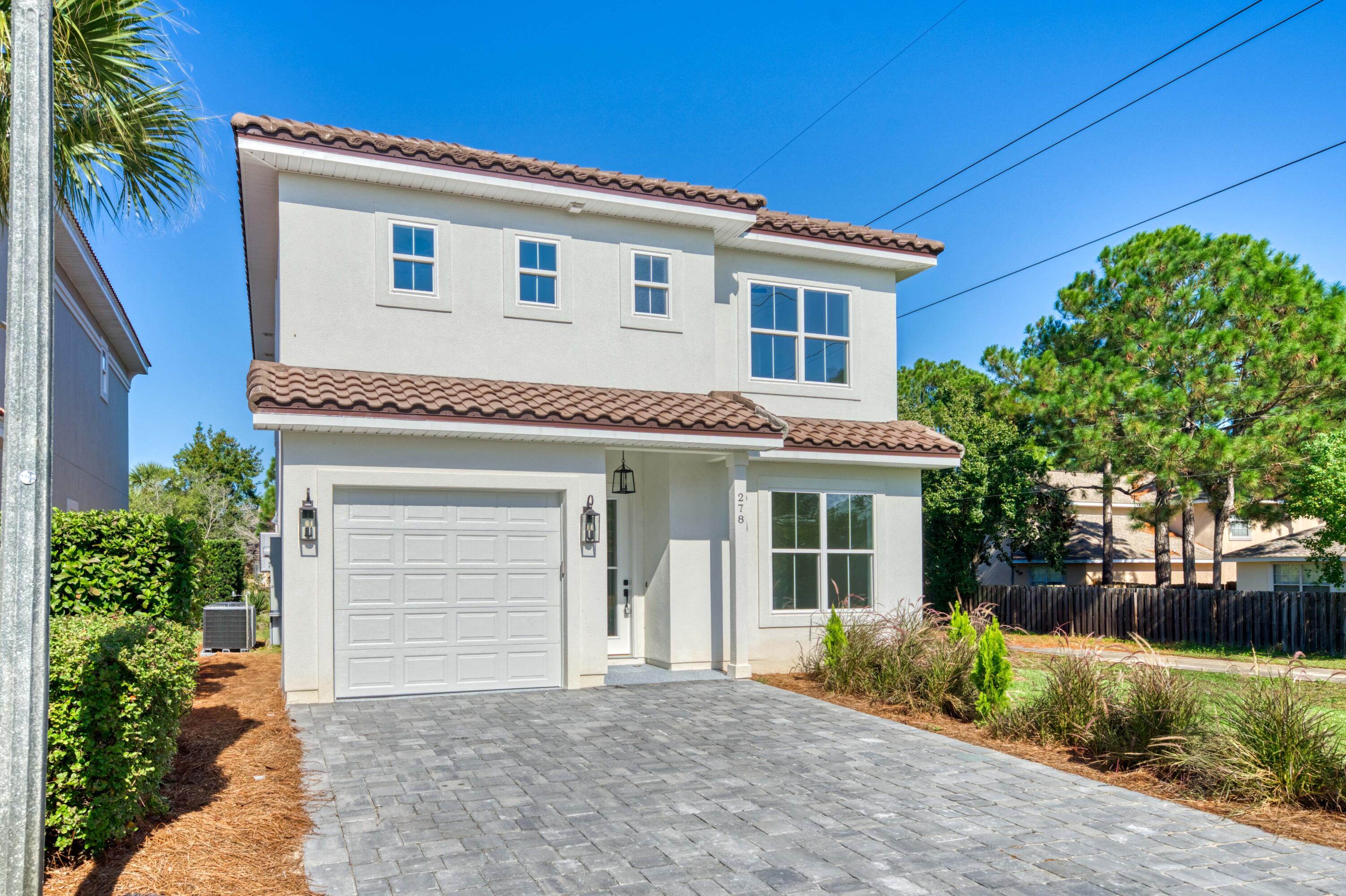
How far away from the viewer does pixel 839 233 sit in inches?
575

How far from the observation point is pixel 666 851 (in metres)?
5.80

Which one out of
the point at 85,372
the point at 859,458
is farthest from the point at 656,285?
the point at 85,372

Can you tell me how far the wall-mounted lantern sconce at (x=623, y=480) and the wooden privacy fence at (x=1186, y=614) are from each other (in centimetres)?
815

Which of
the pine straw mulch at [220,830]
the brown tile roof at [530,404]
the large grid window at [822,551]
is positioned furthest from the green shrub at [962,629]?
the pine straw mulch at [220,830]

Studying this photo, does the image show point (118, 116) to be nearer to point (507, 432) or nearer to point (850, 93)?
point (507, 432)

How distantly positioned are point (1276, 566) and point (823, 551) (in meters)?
28.6

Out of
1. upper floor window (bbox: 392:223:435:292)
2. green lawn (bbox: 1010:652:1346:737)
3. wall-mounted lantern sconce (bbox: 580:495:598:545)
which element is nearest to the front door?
wall-mounted lantern sconce (bbox: 580:495:598:545)

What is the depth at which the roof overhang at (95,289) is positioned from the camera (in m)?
15.1

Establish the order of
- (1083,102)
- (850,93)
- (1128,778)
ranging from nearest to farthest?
(1128,778) < (1083,102) < (850,93)

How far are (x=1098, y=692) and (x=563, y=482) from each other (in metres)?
6.60

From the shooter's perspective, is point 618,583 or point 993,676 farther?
point 618,583

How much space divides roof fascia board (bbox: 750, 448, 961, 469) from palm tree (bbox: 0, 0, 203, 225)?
785 cm

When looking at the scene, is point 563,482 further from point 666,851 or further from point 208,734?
point 666,851

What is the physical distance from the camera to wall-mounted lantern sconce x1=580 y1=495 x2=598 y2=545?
11.8 meters
